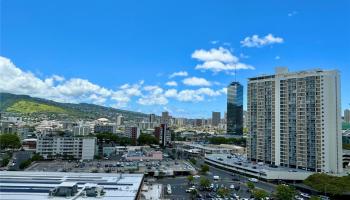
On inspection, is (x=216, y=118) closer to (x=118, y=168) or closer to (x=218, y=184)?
(x=118, y=168)

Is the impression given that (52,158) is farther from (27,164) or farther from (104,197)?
(104,197)

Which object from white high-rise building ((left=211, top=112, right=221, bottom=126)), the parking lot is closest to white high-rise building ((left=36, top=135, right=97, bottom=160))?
the parking lot

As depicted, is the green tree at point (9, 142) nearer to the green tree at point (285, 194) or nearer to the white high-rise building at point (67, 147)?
the white high-rise building at point (67, 147)

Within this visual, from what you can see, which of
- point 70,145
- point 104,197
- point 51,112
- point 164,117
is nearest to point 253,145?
point 70,145

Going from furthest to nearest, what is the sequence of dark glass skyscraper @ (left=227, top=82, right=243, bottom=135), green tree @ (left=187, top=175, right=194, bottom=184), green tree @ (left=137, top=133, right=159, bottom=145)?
dark glass skyscraper @ (left=227, top=82, right=243, bottom=135)
green tree @ (left=137, top=133, right=159, bottom=145)
green tree @ (left=187, top=175, right=194, bottom=184)

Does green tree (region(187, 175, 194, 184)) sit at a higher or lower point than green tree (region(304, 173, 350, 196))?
lower

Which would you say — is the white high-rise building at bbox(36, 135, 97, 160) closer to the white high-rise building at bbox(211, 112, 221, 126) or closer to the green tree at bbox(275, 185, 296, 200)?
the green tree at bbox(275, 185, 296, 200)

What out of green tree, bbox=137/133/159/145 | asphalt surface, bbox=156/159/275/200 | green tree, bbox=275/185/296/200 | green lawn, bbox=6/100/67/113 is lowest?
asphalt surface, bbox=156/159/275/200
